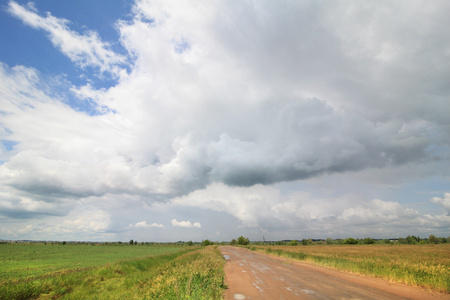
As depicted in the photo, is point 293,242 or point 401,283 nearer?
point 401,283

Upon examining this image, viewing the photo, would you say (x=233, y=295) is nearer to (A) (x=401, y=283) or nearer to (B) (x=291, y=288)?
(B) (x=291, y=288)

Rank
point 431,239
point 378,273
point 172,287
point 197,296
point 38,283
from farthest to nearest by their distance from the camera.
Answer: point 431,239 < point 378,273 < point 38,283 < point 172,287 < point 197,296

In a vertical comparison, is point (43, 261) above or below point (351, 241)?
above

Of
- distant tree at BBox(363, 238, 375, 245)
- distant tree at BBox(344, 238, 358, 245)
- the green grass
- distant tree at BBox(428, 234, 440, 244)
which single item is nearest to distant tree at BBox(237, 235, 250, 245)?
distant tree at BBox(344, 238, 358, 245)

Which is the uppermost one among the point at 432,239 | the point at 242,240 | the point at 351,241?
the point at 432,239

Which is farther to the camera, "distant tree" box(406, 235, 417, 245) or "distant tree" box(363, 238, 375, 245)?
"distant tree" box(363, 238, 375, 245)

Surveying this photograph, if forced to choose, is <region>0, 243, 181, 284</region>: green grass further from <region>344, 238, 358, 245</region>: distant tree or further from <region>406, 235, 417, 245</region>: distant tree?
<region>406, 235, 417, 245</region>: distant tree

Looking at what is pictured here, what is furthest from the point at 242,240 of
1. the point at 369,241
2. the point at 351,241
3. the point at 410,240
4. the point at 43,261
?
the point at 43,261

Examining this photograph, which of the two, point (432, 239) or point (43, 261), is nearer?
point (43, 261)

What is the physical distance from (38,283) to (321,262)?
28.3 m

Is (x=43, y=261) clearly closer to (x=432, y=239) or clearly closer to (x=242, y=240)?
(x=432, y=239)

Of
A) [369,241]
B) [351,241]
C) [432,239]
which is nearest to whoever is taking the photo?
[432,239]

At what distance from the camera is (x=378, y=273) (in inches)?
704

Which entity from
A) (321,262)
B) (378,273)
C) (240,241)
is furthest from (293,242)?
(378,273)
